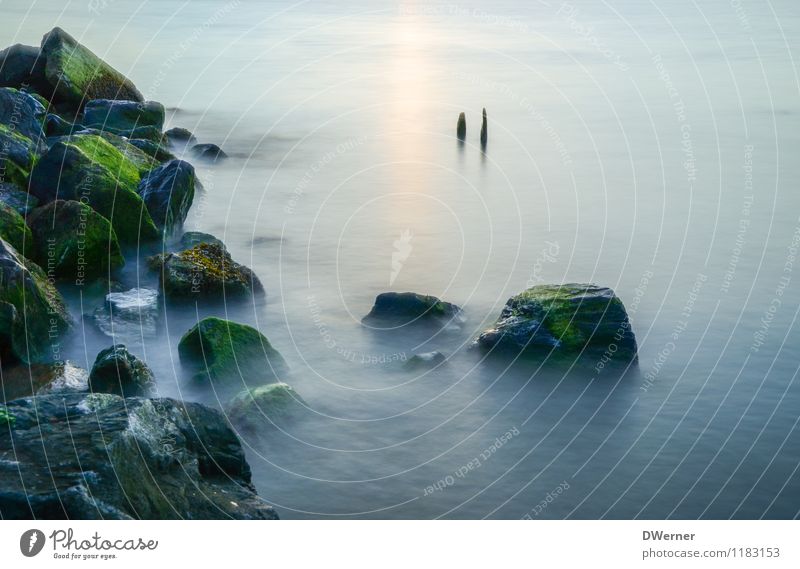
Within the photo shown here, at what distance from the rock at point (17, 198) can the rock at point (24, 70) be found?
9.77m

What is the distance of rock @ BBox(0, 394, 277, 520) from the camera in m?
8.25

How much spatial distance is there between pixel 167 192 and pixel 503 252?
7200mm

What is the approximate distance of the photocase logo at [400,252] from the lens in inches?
769

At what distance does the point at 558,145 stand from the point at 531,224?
863 centimetres

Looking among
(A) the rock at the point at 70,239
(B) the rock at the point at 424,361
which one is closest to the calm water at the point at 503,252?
(B) the rock at the point at 424,361

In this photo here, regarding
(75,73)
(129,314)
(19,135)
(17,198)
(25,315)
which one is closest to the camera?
(25,315)

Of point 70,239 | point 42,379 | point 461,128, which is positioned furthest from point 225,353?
point 461,128

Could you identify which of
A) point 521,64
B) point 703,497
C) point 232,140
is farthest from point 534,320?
point 521,64

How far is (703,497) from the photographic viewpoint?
11.6 metres

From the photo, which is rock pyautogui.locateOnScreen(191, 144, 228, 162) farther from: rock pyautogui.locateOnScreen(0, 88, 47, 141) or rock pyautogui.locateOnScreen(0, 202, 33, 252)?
rock pyautogui.locateOnScreen(0, 202, 33, 252)

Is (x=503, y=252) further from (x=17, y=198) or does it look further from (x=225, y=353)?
(x=17, y=198)

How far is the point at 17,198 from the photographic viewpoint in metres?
Result: 18.0
